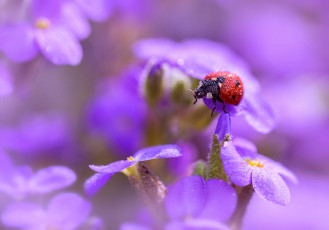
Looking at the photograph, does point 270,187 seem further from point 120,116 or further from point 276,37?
point 276,37

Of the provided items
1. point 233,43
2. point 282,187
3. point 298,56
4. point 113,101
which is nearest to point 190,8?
point 233,43

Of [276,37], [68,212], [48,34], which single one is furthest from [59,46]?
[276,37]

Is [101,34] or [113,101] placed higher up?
[101,34]

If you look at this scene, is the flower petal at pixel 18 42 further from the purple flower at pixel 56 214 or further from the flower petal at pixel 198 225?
the flower petal at pixel 198 225

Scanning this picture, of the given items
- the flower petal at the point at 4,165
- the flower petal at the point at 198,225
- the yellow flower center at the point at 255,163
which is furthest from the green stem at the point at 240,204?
the flower petal at the point at 4,165

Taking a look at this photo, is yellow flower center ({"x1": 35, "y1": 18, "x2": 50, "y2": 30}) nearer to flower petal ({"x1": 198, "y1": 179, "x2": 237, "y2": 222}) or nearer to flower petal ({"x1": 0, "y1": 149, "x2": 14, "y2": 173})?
flower petal ({"x1": 0, "y1": 149, "x2": 14, "y2": 173})

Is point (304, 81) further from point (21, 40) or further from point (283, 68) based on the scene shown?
point (21, 40)

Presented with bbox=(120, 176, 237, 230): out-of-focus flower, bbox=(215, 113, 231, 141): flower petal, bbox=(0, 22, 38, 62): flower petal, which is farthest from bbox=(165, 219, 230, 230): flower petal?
bbox=(0, 22, 38, 62): flower petal
